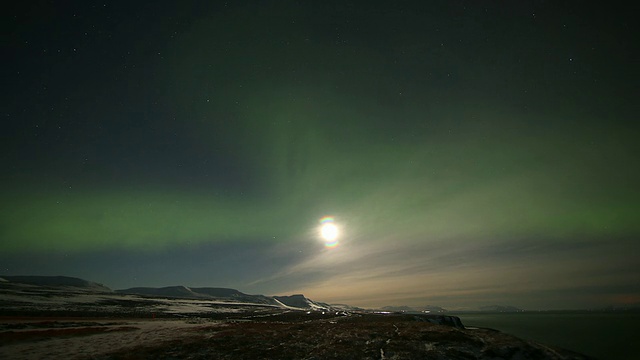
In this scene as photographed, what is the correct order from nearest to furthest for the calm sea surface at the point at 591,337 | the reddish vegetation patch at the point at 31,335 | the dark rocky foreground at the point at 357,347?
the dark rocky foreground at the point at 357,347
the reddish vegetation patch at the point at 31,335
the calm sea surface at the point at 591,337

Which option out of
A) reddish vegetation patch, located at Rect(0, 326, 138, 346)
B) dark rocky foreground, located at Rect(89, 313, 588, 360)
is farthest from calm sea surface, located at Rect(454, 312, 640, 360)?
reddish vegetation patch, located at Rect(0, 326, 138, 346)

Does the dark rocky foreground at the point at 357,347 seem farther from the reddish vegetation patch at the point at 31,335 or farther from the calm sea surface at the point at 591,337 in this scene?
the calm sea surface at the point at 591,337

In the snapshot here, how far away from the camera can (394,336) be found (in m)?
26.8

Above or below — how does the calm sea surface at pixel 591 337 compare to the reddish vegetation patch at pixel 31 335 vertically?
below

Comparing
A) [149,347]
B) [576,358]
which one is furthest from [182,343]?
[576,358]

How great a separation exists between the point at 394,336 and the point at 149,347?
862 inches

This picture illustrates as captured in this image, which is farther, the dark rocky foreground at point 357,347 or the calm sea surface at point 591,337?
the calm sea surface at point 591,337

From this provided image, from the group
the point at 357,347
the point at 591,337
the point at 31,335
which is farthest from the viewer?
the point at 591,337

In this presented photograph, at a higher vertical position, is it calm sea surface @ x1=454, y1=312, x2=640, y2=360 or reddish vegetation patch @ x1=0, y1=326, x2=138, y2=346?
reddish vegetation patch @ x1=0, y1=326, x2=138, y2=346

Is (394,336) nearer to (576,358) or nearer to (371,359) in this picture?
(371,359)

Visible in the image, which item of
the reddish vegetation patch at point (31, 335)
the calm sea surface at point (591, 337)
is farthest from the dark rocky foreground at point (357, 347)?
the calm sea surface at point (591, 337)

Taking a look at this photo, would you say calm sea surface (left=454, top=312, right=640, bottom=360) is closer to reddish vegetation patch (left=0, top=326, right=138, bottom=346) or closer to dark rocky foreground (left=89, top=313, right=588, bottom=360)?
dark rocky foreground (left=89, top=313, right=588, bottom=360)

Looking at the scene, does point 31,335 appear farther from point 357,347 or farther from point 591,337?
point 591,337

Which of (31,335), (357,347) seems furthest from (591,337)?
(31,335)
